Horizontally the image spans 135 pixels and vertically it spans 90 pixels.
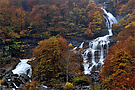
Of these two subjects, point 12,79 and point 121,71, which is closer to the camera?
point 121,71

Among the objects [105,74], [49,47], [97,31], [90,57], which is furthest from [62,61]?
[97,31]

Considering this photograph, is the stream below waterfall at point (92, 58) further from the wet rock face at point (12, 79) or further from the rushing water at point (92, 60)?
the wet rock face at point (12, 79)

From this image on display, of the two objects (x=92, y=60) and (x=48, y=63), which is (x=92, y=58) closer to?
(x=92, y=60)

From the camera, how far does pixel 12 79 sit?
10.5m

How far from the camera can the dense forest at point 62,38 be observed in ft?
29.1

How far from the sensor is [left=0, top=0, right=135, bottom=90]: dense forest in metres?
8.88

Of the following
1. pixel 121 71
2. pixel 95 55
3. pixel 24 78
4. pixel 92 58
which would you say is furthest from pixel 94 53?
pixel 24 78

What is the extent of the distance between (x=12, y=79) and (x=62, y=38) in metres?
8.12

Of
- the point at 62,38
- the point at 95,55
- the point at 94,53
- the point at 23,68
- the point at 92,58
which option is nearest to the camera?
the point at 23,68

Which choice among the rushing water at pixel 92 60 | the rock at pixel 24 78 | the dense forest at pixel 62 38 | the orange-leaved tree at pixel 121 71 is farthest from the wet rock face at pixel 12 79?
the orange-leaved tree at pixel 121 71

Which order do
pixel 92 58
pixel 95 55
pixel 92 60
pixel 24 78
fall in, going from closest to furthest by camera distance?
pixel 24 78
pixel 92 60
pixel 92 58
pixel 95 55

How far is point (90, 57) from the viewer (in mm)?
15047

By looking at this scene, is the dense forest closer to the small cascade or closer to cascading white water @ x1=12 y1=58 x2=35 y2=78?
cascading white water @ x1=12 y1=58 x2=35 y2=78

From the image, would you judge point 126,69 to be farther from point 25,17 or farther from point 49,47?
point 25,17
